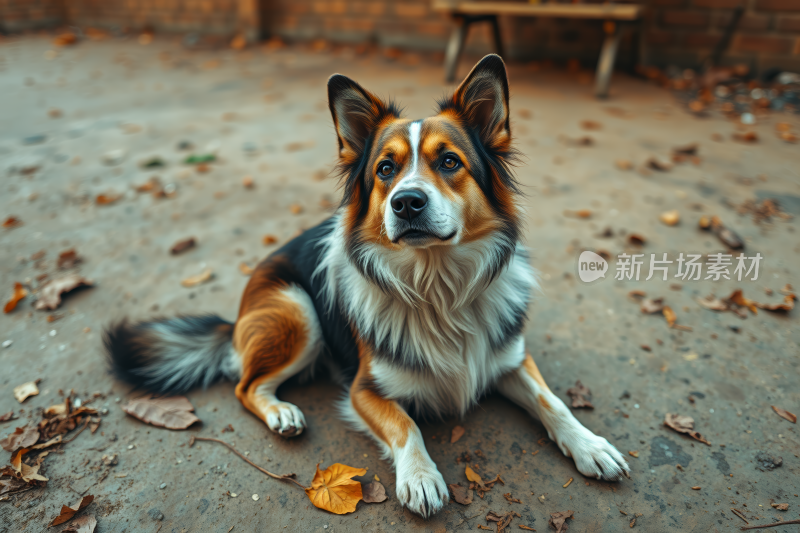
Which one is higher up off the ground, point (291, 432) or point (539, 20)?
point (539, 20)

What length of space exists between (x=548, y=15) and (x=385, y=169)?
5787 millimetres

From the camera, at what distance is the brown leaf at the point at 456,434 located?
8.22ft

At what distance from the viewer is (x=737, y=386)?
2672 mm

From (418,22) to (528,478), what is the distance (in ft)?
28.7

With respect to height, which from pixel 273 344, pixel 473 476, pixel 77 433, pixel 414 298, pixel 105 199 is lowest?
pixel 77 433

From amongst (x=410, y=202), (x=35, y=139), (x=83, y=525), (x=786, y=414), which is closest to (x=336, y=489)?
(x=83, y=525)

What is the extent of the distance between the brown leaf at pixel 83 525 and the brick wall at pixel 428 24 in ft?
27.7

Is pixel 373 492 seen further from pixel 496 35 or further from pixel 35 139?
pixel 496 35

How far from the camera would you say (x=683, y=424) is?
249cm

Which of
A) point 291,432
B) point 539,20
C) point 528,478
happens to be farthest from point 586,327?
point 539,20

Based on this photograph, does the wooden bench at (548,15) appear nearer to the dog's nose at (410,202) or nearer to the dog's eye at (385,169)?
the dog's eye at (385,169)

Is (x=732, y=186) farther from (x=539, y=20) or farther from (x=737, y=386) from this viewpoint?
(x=539, y=20)

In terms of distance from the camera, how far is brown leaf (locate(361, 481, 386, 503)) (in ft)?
7.27

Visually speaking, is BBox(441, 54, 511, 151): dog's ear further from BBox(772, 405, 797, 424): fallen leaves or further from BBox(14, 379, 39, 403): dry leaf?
BBox(14, 379, 39, 403): dry leaf
